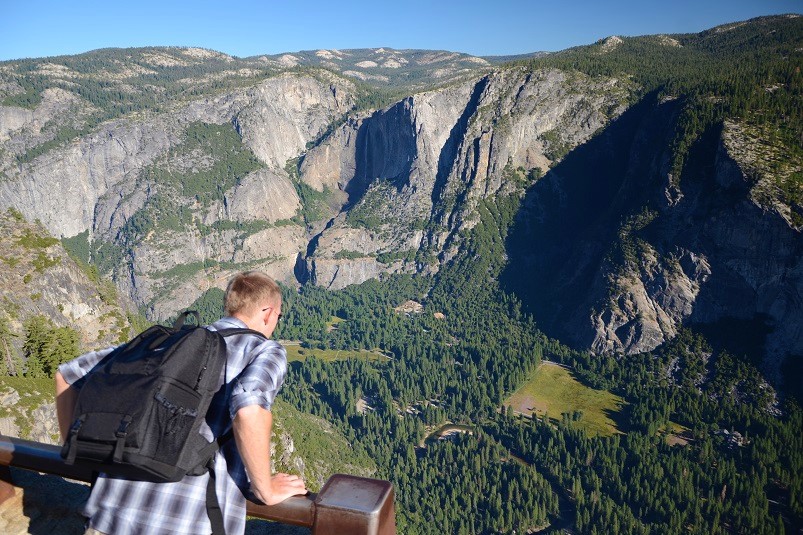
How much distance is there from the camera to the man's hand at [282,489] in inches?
262

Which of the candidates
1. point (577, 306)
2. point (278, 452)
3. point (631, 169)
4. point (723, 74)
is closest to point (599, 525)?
point (278, 452)

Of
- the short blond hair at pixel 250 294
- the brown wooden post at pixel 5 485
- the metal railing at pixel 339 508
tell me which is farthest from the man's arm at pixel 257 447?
the brown wooden post at pixel 5 485

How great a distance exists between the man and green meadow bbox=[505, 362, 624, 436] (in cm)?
12233

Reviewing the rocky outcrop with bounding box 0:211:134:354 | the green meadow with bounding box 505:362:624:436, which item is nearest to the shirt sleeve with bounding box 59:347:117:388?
the rocky outcrop with bounding box 0:211:134:354

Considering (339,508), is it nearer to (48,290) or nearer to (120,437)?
(120,437)

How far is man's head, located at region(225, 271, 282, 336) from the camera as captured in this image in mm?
7809

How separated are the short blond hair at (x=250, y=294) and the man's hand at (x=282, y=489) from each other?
2.31m

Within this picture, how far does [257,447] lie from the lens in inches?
255

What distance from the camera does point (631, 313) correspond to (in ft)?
502

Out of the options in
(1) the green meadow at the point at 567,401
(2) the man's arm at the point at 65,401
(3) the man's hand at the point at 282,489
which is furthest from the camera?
(1) the green meadow at the point at 567,401

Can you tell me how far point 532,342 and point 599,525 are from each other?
250ft

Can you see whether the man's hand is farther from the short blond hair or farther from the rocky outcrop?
the rocky outcrop

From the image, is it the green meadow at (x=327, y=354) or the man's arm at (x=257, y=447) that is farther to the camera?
the green meadow at (x=327, y=354)

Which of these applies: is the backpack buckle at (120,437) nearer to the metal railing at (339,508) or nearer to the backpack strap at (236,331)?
the metal railing at (339,508)
